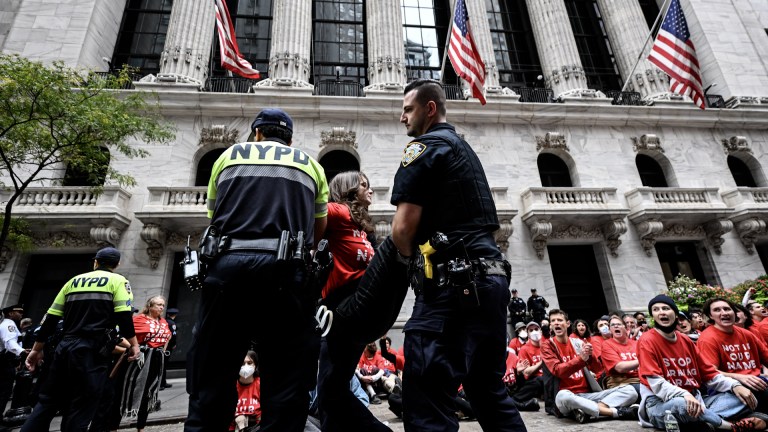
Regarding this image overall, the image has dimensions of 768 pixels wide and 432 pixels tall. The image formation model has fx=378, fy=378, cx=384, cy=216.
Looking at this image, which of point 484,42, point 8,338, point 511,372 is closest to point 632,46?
point 484,42

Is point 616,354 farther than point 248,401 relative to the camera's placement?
Yes

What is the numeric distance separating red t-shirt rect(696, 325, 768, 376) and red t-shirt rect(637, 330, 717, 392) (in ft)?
0.44

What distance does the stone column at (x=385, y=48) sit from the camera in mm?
16656

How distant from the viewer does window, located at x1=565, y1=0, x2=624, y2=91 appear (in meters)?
19.8

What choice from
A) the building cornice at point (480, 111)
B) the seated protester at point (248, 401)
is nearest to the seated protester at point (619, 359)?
the seated protester at point (248, 401)

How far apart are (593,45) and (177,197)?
21965 mm

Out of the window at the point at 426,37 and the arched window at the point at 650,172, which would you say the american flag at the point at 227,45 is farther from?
the arched window at the point at 650,172

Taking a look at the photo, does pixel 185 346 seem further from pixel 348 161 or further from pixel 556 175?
pixel 556 175

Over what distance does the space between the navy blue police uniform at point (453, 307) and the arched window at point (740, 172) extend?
21.6 meters

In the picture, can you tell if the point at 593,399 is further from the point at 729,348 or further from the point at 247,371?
the point at 247,371

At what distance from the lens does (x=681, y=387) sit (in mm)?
4344

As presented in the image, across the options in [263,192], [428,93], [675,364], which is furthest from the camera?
[675,364]

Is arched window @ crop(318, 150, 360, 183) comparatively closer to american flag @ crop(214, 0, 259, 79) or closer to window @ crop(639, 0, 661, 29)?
american flag @ crop(214, 0, 259, 79)

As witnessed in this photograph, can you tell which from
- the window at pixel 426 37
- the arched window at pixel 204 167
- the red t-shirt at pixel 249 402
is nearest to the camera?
the red t-shirt at pixel 249 402
